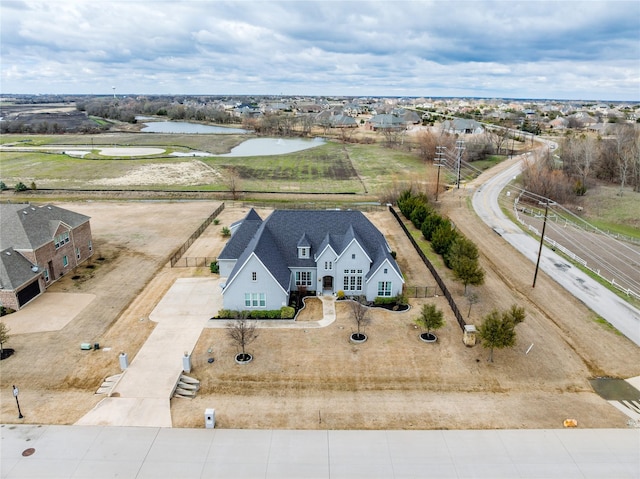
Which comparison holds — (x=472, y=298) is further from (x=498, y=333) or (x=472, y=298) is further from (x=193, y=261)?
(x=193, y=261)

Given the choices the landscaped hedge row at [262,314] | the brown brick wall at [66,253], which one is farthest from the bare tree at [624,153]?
the brown brick wall at [66,253]

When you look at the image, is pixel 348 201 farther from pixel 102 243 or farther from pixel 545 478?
pixel 545 478

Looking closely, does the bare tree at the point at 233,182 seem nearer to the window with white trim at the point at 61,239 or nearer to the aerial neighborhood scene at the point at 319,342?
the aerial neighborhood scene at the point at 319,342

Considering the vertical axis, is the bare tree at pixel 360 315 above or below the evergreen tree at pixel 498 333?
below

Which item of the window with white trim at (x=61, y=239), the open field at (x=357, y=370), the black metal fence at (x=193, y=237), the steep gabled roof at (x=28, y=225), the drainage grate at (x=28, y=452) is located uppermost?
the steep gabled roof at (x=28, y=225)

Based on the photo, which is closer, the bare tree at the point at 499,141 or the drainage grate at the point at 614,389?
the drainage grate at the point at 614,389

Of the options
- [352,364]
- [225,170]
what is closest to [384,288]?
[352,364]

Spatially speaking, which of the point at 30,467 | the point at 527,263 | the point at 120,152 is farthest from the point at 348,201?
the point at 120,152
